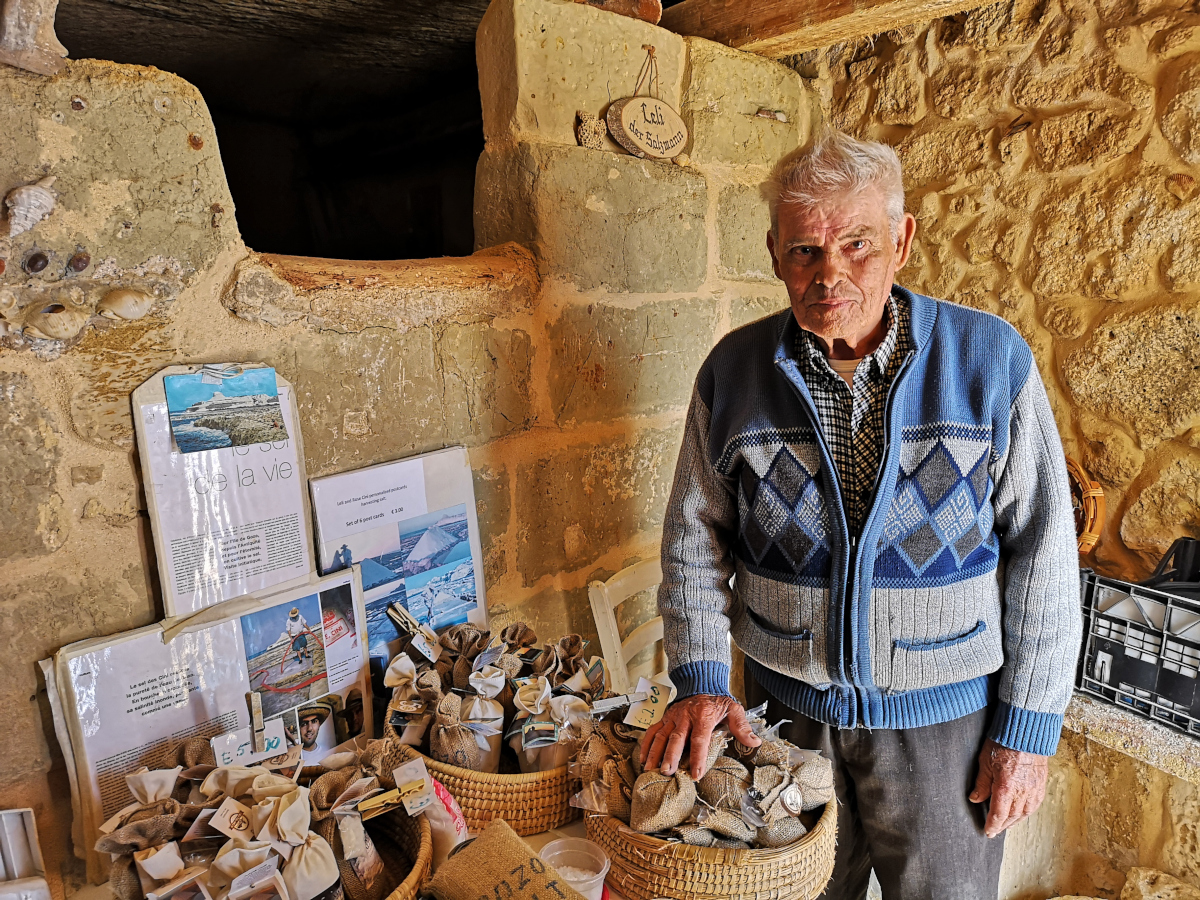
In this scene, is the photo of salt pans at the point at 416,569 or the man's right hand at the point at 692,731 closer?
the man's right hand at the point at 692,731

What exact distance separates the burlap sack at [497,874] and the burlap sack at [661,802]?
0.13 m

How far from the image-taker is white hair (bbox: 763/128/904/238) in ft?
3.50

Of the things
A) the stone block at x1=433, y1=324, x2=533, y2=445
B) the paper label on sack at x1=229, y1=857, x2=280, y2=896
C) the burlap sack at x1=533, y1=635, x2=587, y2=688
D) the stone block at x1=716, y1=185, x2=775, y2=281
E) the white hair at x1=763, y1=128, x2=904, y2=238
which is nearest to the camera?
the paper label on sack at x1=229, y1=857, x2=280, y2=896

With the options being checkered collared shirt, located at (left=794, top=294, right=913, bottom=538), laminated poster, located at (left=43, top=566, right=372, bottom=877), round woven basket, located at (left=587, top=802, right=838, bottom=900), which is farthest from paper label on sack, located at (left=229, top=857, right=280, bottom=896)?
checkered collared shirt, located at (left=794, top=294, right=913, bottom=538)

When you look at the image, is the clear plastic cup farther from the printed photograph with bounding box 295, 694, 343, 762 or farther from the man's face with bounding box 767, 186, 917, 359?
the man's face with bounding box 767, 186, 917, 359

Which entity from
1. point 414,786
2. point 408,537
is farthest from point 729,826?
point 408,537

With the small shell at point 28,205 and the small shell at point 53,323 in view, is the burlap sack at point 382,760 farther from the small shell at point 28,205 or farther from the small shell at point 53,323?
the small shell at point 28,205

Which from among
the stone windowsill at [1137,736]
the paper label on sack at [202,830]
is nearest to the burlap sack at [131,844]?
the paper label on sack at [202,830]

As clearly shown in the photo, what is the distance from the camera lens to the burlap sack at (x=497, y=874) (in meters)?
0.77

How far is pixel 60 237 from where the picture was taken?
90 cm

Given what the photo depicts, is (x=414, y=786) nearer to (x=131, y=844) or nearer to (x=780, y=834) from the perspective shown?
(x=131, y=844)

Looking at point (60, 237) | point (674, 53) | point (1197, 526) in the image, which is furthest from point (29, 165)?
point (1197, 526)

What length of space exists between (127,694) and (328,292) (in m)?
0.61

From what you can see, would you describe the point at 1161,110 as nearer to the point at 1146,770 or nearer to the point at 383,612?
the point at 1146,770
